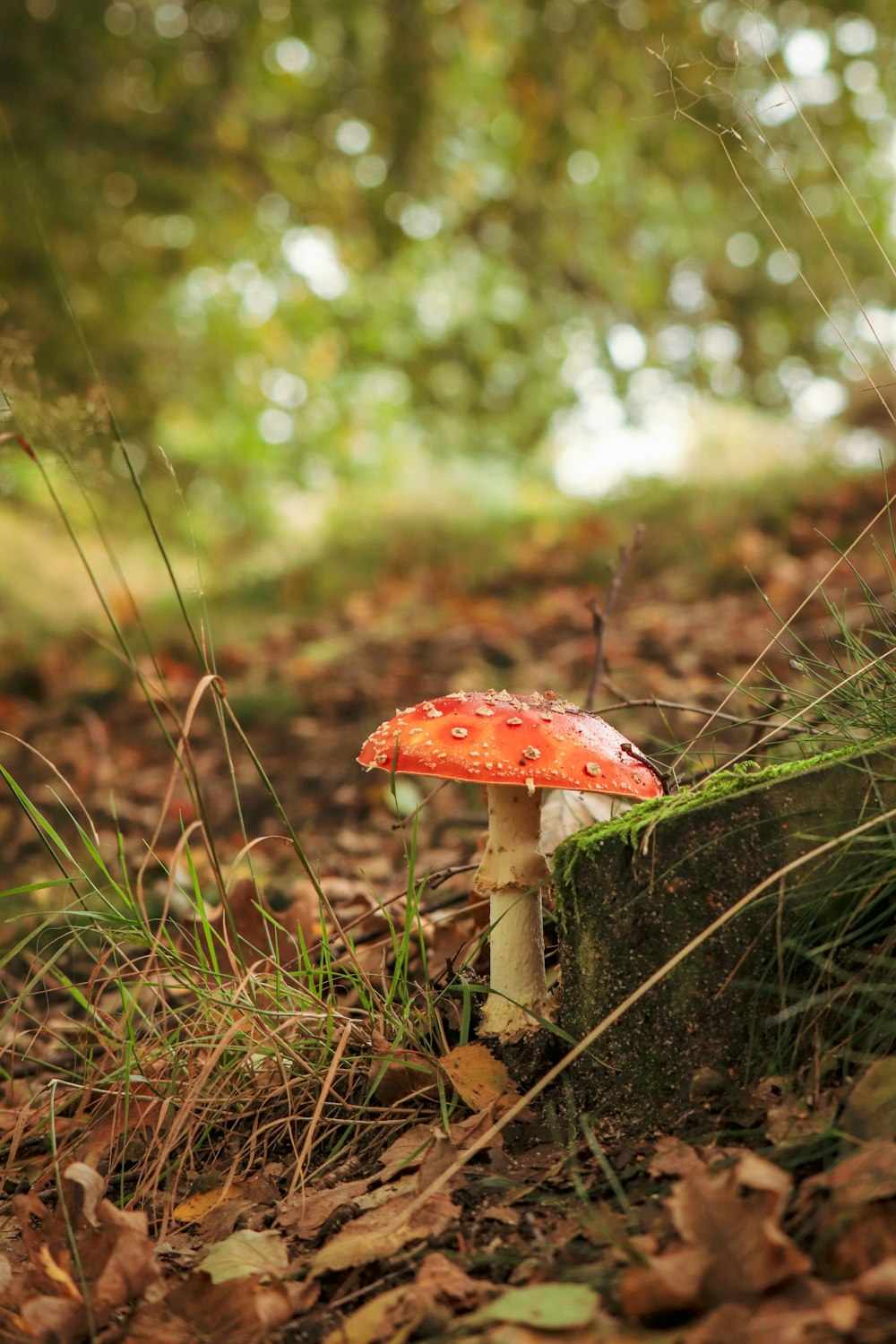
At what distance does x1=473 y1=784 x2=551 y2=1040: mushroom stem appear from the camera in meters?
1.74

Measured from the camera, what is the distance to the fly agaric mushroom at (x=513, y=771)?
60.1 inches

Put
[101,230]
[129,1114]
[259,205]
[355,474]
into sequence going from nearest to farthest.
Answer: [129,1114]
[101,230]
[259,205]
[355,474]

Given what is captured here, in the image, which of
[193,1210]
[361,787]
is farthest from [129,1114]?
[361,787]

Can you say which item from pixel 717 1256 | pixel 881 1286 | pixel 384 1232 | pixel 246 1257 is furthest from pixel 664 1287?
pixel 246 1257

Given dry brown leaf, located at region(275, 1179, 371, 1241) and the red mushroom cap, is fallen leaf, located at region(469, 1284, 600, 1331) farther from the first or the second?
the red mushroom cap

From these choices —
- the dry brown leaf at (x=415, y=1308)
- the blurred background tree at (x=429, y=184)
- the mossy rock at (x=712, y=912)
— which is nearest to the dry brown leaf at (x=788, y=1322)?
the dry brown leaf at (x=415, y=1308)

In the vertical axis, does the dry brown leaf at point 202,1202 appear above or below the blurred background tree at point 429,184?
below

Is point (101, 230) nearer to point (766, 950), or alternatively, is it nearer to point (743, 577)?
point (743, 577)

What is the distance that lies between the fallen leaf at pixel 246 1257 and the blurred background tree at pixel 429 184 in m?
3.23

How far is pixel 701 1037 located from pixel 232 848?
2.60 metres

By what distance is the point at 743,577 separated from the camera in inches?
219

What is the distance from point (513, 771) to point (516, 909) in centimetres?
36

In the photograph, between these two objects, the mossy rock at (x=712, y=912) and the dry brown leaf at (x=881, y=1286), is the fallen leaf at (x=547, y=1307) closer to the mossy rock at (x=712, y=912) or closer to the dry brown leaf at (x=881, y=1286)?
the dry brown leaf at (x=881, y=1286)

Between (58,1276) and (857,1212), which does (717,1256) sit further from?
(58,1276)
